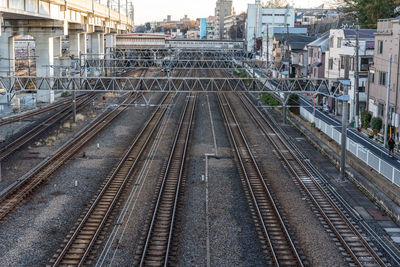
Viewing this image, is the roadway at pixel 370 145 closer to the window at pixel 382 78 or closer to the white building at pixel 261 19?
the window at pixel 382 78

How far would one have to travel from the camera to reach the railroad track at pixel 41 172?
533 inches

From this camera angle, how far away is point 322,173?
17.1 metres

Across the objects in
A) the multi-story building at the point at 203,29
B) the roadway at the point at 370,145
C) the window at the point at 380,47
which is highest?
the multi-story building at the point at 203,29

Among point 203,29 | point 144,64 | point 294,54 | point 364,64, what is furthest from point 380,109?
point 203,29

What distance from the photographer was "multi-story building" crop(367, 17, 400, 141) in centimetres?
2119

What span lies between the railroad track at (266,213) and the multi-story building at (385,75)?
6484 millimetres

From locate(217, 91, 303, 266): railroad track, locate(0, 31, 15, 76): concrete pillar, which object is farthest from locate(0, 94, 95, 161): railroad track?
locate(217, 91, 303, 266): railroad track

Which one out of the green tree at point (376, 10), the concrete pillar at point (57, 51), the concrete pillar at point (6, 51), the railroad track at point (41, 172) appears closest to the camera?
the railroad track at point (41, 172)

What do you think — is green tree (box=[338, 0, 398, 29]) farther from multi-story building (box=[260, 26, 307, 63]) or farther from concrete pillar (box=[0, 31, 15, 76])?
concrete pillar (box=[0, 31, 15, 76])

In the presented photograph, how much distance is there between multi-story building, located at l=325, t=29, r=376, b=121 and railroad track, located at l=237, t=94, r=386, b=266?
762 centimetres

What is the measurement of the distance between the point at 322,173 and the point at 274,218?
17.3ft

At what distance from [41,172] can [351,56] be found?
63.7 ft

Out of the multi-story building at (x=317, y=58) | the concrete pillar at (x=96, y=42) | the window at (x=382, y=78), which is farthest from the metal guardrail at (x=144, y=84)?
the concrete pillar at (x=96, y=42)

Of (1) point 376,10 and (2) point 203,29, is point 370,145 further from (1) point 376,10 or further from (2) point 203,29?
(2) point 203,29
